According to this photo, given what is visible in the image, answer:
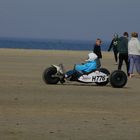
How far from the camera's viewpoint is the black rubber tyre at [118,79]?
19359 millimetres

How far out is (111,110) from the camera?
14.2 metres

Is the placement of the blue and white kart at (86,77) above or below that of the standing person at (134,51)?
below

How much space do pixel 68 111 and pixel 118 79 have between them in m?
5.86

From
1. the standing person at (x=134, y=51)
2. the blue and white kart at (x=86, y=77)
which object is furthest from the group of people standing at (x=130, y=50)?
the blue and white kart at (x=86, y=77)

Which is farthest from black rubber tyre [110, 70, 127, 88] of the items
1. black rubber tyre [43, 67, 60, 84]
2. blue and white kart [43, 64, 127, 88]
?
black rubber tyre [43, 67, 60, 84]

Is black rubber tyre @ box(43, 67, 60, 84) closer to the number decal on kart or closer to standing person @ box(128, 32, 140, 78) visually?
the number decal on kart

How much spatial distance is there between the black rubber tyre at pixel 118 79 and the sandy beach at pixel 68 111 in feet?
0.89

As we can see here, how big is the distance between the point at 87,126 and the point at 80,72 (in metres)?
8.21

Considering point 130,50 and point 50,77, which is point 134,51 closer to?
point 130,50

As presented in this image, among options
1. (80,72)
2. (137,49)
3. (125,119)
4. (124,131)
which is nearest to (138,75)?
(137,49)

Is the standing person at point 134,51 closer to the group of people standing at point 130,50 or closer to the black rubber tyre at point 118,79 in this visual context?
the group of people standing at point 130,50

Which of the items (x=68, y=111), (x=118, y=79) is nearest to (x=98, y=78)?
(x=118, y=79)

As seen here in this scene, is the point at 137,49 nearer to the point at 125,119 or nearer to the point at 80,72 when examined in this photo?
the point at 80,72

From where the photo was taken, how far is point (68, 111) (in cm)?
1385
